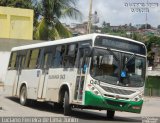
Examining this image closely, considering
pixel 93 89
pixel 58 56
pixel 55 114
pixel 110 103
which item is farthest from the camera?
pixel 58 56

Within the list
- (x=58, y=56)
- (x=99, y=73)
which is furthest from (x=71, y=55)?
(x=99, y=73)

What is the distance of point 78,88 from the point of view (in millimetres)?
17938

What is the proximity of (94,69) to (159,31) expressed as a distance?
10319 centimetres

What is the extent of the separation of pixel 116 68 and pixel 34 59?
620 cm

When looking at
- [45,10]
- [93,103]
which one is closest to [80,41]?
[93,103]

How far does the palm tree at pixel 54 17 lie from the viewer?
4428cm

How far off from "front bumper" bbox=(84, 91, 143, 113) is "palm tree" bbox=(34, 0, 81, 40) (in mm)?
26652

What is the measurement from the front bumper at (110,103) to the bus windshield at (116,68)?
603mm

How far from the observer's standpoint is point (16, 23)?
40.9 meters

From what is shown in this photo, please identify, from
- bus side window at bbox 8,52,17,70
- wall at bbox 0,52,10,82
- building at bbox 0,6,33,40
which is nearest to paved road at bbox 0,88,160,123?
bus side window at bbox 8,52,17,70

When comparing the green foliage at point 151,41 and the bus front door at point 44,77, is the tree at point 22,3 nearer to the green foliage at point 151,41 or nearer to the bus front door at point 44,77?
the bus front door at point 44,77

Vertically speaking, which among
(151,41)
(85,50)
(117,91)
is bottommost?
(117,91)

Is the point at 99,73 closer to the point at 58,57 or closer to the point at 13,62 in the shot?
the point at 58,57

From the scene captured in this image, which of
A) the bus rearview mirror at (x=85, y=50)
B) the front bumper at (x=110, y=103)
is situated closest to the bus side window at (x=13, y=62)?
the bus rearview mirror at (x=85, y=50)
